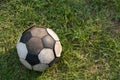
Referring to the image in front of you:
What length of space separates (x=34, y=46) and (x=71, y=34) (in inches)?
26.5

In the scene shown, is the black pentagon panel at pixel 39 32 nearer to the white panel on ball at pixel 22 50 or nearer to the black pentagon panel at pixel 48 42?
the black pentagon panel at pixel 48 42

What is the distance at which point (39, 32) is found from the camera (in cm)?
299

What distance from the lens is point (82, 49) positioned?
3.40m

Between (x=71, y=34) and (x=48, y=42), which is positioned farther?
(x=71, y=34)

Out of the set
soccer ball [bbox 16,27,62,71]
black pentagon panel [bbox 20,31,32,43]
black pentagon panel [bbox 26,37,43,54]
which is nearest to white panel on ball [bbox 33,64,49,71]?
soccer ball [bbox 16,27,62,71]

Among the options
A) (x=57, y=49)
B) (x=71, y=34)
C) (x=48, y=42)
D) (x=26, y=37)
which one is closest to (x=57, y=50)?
(x=57, y=49)

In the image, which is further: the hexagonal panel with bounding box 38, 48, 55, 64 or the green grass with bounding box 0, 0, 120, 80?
the green grass with bounding box 0, 0, 120, 80

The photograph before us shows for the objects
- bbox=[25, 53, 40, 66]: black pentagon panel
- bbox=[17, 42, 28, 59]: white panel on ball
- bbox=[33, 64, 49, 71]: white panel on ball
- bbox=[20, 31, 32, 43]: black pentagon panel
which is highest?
bbox=[20, 31, 32, 43]: black pentagon panel

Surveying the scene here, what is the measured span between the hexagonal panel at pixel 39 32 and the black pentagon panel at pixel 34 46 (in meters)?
0.06

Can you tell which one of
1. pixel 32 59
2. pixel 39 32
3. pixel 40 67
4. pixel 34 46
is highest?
pixel 39 32

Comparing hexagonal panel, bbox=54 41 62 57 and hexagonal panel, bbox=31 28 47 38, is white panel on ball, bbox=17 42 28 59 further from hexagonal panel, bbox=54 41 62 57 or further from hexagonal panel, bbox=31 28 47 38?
hexagonal panel, bbox=54 41 62 57

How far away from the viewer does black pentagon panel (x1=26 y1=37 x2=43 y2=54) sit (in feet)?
9.59

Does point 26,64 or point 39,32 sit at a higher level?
point 39,32

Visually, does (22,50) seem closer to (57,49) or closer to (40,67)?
→ (40,67)
